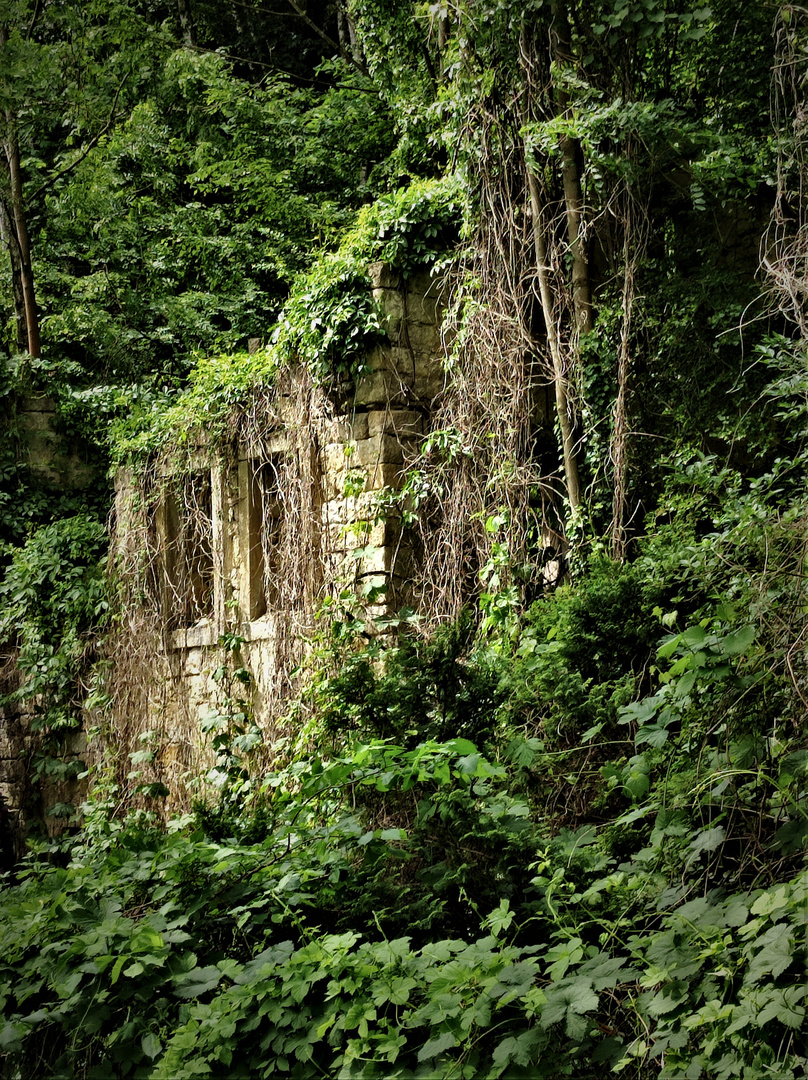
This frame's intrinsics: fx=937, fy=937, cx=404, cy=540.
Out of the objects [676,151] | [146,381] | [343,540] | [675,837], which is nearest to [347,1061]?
[675,837]

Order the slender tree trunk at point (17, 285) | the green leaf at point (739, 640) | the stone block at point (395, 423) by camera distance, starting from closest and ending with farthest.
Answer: the green leaf at point (739, 640)
the stone block at point (395, 423)
the slender tree trunk at point (17, 285)

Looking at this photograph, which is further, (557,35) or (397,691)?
(557,35)

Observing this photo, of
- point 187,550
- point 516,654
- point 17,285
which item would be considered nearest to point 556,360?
point 516,654

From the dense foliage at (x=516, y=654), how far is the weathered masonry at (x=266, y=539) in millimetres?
200

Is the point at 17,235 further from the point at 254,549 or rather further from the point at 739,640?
the point at 739,640

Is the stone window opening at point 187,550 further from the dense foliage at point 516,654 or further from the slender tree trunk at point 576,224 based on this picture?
the slender tree trunk at point 576,224

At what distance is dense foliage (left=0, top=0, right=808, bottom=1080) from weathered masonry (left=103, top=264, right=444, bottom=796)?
0.20 m

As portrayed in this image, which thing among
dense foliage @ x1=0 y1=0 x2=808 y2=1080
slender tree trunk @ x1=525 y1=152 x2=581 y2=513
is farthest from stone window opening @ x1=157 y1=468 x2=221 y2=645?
slender tree trunk @ x1=525 y1=152 x2=581 y2=513

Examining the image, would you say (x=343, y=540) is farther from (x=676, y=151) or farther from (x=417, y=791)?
(x=676, y=151)

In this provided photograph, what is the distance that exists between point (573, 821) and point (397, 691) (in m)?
0.85

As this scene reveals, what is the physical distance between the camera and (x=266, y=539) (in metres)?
6.43

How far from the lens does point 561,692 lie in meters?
3.72

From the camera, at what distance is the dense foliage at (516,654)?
246 cm

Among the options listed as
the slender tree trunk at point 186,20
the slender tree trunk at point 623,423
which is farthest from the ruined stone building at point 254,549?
the slender tree trunk at point 186,20
